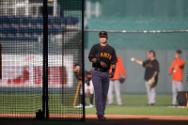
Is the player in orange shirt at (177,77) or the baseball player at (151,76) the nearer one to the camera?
the player in orange shirt at (177,77)

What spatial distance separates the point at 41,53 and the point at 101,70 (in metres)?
2.43

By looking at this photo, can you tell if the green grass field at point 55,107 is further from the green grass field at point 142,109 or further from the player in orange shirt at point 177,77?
the player in orange shirt at point 177,77

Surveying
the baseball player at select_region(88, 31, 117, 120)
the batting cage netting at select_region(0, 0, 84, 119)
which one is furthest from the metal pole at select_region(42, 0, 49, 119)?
the baseball player at select_region(88, 31, 117, 120)

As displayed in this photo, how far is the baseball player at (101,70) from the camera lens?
1576 centimetres

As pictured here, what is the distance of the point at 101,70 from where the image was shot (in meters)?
15.9

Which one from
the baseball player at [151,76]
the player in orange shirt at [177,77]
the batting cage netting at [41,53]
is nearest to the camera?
the batting cage netting at [41,53]

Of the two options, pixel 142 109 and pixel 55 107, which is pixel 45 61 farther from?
pixel 142 109

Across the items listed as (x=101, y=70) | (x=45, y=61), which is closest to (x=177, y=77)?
(x=101, y=70)

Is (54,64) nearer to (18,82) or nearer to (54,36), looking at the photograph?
(54,36)

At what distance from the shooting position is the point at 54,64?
17.3 metres

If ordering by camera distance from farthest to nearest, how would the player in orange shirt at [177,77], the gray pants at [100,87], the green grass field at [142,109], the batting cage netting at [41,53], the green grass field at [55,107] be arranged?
the player in orange shirt at [177,77]
the green grass field at [142,109]
the green grass field at [55,107]
the gray pants at [100,87]
the batting cage netting at [41,53]

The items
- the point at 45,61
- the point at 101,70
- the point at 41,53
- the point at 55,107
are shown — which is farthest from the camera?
the point at 41,53

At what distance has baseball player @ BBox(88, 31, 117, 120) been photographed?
15.8 meters

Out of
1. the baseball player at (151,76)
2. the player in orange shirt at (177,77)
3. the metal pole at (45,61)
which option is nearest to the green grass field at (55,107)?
the metal pole at (45,61)
